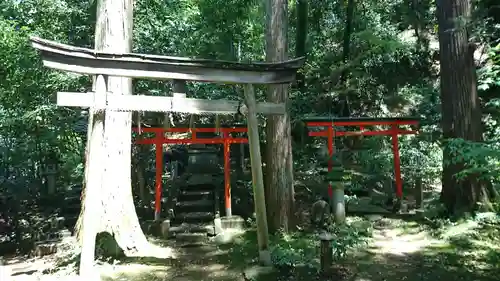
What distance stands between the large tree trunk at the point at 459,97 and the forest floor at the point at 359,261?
2.26 ft

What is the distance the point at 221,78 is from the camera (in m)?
5.16

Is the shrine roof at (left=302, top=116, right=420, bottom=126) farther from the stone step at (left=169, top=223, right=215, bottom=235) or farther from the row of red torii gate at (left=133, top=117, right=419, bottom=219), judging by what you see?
the stone step at (left=169, top=223, right=215, bottom=235)

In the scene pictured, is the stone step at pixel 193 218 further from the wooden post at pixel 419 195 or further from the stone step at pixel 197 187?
the wooden post at pixel 419 195

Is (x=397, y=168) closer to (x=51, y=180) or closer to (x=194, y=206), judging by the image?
(x=194, y=206)

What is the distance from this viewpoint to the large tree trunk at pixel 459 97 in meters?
7.42

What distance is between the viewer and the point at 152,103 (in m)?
4.86

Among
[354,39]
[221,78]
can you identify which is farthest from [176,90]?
[354,39]

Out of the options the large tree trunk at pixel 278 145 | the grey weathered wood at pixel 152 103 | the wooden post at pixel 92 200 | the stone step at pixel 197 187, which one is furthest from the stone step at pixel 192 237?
the grey weathered wood at pixel 152 103

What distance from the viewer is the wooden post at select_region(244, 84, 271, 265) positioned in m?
5.28

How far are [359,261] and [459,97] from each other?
4.17 metres

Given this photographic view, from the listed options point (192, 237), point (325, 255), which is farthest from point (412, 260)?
point (192, 237)

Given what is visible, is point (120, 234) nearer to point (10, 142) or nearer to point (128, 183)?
point (128, 183)

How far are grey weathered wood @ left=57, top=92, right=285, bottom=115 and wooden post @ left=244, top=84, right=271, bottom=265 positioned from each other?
140 mm

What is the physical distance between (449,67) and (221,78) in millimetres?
5419
